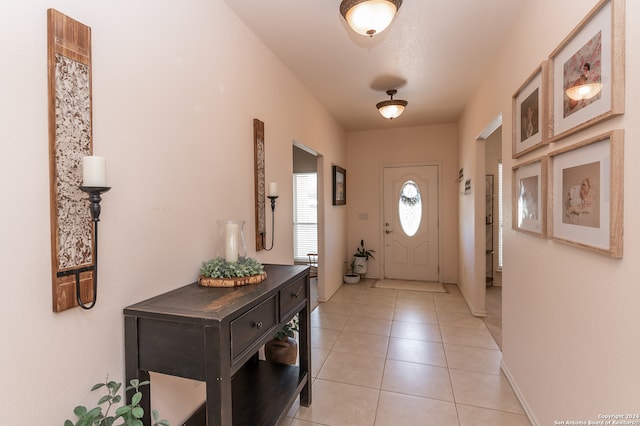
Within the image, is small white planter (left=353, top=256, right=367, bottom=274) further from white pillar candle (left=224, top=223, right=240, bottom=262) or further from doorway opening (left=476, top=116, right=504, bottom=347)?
white pillar candle (left=224, top=223, right=240, bottom=262)

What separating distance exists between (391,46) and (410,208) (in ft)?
10.6

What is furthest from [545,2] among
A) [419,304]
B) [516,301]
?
[419,304]

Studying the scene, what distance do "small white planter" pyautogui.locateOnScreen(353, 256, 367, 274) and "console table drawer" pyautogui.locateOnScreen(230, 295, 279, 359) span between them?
149 inches

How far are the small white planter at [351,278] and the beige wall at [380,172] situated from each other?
0.36 metres

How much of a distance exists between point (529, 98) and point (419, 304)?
290cm

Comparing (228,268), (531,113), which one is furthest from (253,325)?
(531,113)

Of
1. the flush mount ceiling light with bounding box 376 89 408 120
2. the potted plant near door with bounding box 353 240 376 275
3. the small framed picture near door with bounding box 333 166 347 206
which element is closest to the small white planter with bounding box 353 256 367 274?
the potted plant near door with bounding box 353 240 376 275

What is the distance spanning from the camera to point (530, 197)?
1.94 m

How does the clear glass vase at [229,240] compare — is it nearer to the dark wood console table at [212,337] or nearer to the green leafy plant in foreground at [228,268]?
the green leafy plant in foreground at [228,268]

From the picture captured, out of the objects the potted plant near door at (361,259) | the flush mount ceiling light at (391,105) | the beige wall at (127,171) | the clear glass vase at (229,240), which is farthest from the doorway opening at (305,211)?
the clear glass vase at (229,240)

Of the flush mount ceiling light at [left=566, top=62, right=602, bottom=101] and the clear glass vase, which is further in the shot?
the clear glass vase

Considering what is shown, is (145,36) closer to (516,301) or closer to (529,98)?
(529,98)

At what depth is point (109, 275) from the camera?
1.24 metres

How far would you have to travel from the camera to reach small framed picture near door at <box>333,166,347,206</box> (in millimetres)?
4648
